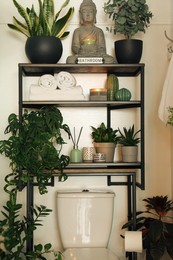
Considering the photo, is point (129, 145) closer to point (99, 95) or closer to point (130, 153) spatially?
point (130, 153)

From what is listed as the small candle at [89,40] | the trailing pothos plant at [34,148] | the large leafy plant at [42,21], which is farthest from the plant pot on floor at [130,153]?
the large leafy plant at [42,21]

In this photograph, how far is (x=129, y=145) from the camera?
2545mm

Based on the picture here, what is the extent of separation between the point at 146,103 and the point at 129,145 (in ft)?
1.31

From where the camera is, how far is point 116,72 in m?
2.68

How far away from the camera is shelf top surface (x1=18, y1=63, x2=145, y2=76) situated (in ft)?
8.00

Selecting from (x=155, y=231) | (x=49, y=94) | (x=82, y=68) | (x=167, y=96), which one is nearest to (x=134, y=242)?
(x=155, y=231)

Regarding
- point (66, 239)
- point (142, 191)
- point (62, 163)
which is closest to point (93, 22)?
point (62, 163)

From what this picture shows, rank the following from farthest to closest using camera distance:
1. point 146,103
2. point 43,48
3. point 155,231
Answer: point 146,103 → point 43,48 → point 155,231

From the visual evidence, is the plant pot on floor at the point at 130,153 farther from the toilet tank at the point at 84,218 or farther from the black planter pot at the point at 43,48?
the black planter pot at the point at 43,48

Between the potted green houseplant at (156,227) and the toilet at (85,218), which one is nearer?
the potted green houseplant at (156,227)

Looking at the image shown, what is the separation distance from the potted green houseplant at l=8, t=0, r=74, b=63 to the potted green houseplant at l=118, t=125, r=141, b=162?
692 millimetres

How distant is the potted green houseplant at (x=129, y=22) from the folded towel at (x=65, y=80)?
13.8 inches

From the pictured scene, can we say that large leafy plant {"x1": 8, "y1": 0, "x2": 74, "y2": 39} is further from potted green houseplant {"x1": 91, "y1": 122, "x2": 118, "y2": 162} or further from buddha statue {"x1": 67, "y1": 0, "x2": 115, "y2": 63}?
potted green houseplant {"x1": 91, "y1": 122, "x2": 118, "y2": 162}

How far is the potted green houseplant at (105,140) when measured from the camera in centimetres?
252
